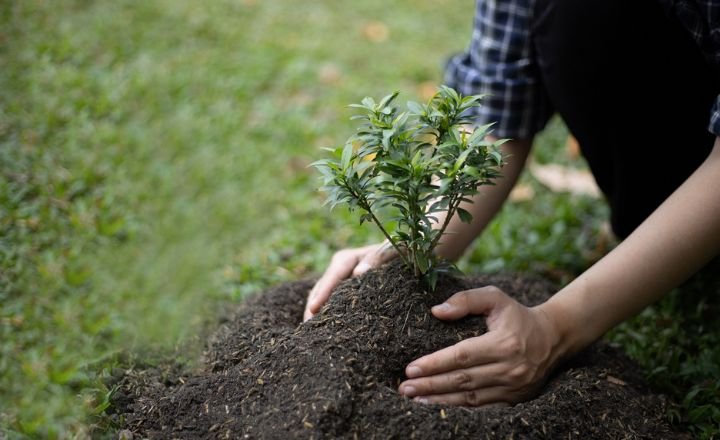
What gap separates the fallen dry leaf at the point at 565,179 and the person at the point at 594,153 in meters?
0.88

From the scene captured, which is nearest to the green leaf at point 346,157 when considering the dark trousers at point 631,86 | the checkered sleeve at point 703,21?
the dark trousers at point 631,86

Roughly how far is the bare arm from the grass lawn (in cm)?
50

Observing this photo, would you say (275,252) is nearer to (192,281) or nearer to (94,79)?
(192,281)

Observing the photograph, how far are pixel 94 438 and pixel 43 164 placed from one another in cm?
166

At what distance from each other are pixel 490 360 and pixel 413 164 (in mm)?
534

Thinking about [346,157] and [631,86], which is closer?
[346,157]

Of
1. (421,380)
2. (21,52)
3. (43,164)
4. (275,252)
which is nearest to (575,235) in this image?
(275,252)

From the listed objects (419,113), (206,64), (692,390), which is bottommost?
(692,390)

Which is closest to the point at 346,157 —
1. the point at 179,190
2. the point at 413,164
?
the point at 413,164

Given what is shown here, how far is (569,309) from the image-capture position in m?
1.86

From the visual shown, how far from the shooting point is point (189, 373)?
2.03 meters

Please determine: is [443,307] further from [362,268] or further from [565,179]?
[565,179]

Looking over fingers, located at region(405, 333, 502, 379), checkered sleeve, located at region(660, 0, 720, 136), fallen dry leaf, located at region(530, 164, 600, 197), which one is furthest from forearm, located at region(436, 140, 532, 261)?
fallen dry leaf, located at region(530, 164, 600, 197)

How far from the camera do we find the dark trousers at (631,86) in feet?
7.15
